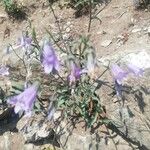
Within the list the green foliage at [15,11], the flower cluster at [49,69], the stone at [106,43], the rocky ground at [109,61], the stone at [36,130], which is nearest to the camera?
the flower cluster at [49,69]

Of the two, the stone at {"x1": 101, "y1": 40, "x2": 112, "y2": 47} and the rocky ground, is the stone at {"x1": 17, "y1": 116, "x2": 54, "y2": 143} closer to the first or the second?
the rocky ground

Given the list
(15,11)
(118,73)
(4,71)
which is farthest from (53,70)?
(15,11)

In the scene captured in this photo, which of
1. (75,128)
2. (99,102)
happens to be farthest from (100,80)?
(75,128)

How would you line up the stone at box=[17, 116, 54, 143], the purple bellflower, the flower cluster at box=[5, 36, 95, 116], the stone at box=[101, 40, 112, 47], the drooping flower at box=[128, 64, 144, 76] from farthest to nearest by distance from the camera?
1. the stone at box=[101, 40, 112, 47]
2. the purple bellflower
3. the stone at box=[17, 116, 54, 143]
4. the drooping flower at box=[128, 64, 144, 76]
5. the flower cluster at box=[5, 36, 95, 116]

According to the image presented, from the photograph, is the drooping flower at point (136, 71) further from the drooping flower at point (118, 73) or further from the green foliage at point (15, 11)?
the green foliage at point (15, 11)

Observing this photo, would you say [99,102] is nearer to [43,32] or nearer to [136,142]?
[136,142]

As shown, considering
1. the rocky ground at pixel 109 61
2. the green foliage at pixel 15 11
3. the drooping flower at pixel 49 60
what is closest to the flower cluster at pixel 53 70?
the drooping flower at pixel 49 60

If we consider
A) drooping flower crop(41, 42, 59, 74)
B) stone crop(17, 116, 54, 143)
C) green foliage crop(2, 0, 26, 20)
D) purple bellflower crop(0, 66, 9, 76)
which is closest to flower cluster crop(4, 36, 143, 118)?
drooping flower crop(41, 42, 59, 74)

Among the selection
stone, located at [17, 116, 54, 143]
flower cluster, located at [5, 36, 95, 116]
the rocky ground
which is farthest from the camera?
stone, located at [17, 116, 54, 143]
